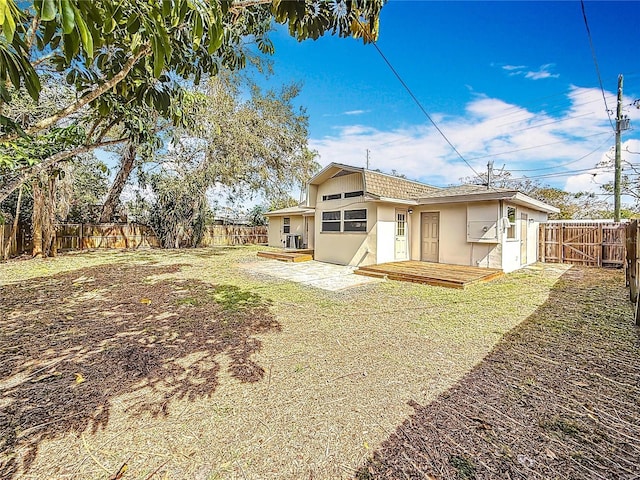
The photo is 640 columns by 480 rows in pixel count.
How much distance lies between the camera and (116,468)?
193cm

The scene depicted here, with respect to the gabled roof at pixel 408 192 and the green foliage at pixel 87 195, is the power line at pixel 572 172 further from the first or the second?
the green foliage at pixel 87 195

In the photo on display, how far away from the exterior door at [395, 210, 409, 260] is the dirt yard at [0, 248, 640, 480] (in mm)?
5407

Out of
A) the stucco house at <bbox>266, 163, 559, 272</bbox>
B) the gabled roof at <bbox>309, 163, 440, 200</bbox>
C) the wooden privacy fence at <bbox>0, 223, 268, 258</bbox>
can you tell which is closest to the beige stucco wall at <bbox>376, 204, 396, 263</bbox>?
the stucco house at <bbox>266, 163, 559, 272</bbox>

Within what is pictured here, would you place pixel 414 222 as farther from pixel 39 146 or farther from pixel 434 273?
pixel 39 146

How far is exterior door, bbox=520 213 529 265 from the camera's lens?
1083cm

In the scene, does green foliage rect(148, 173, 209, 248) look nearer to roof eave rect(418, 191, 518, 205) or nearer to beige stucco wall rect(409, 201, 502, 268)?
roof eave rect(418, 191, 518, 205)

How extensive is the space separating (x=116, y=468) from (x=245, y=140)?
1402 cm

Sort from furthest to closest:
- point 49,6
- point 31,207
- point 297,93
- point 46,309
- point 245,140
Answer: point 297,93
point 245,140
point 31,207
point 46,309
point 49,6

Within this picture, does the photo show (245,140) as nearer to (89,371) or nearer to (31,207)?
(31,207)

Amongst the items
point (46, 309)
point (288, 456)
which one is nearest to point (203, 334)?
point (288, 456)

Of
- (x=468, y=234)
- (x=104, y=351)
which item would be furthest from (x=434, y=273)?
(x=104, y=351)

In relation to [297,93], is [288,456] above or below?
below

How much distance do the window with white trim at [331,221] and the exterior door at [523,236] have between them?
6.64m

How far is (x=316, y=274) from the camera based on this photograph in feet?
31.7
